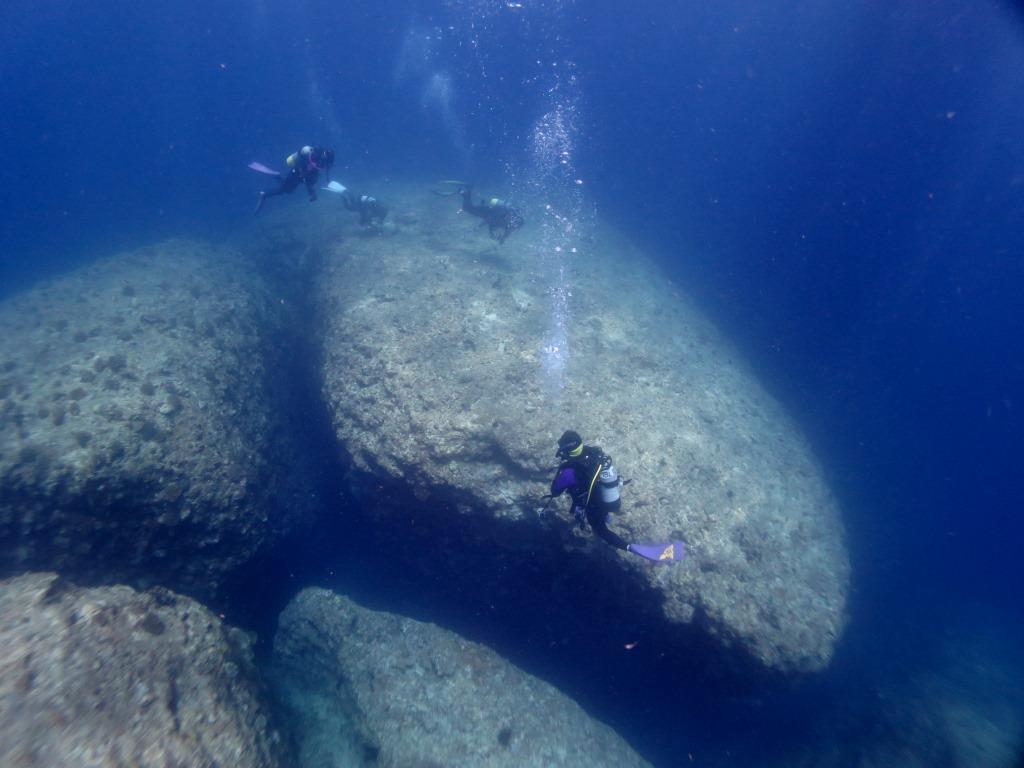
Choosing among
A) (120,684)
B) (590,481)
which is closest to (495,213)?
(590,481)

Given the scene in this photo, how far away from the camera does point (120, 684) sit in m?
3.52

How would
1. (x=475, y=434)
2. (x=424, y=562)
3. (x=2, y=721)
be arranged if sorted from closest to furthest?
(x=2, y=721) < (x=475, y=434) < (x=424, y=562)

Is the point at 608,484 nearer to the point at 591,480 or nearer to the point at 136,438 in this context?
the point at 591,480

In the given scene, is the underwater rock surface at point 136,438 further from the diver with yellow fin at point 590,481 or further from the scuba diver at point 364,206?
the scuba diver at point 364,206

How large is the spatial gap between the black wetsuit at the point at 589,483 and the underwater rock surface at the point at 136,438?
163 inches

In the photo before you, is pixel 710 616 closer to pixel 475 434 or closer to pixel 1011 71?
pixel 475 434

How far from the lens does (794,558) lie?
21.9 feet

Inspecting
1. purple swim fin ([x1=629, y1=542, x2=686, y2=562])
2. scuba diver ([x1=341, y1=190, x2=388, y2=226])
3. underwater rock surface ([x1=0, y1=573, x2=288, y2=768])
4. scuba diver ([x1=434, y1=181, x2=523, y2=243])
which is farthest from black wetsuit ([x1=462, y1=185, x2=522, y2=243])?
underwater rock surface ([x1=0, y1=573, x2=288, y2=768])

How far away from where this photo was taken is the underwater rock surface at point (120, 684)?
120 inches

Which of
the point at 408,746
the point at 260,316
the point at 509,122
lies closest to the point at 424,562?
the point at 408,746

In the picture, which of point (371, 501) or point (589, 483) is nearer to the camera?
point (589, 483)

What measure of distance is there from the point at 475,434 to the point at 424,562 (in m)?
2.25

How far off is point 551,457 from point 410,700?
12.0ft

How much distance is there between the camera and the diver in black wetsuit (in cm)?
448
